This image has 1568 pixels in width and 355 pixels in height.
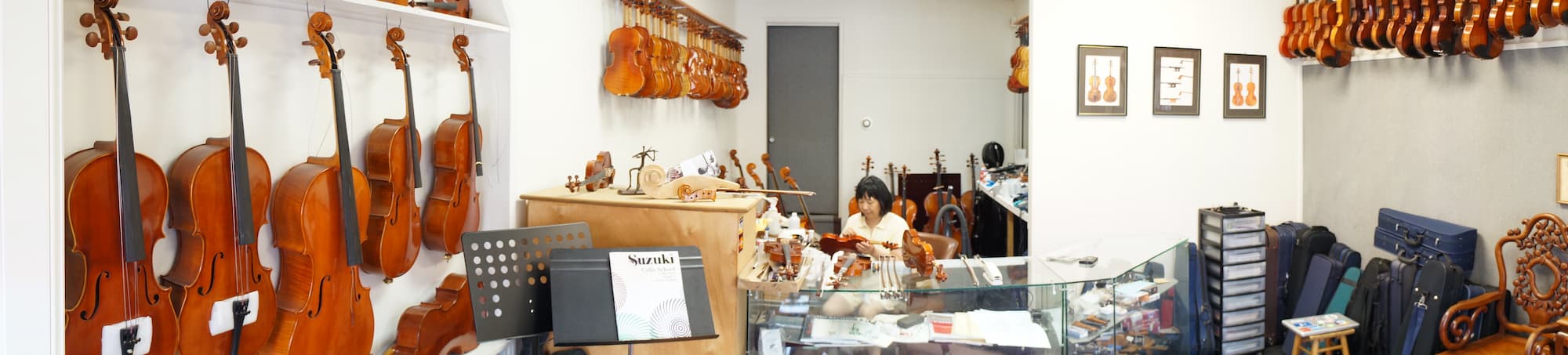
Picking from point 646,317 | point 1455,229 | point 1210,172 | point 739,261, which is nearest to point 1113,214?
point 1210,172

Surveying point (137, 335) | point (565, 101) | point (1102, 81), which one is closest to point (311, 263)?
point (137, 335)

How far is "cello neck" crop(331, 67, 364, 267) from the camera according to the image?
7.27ft

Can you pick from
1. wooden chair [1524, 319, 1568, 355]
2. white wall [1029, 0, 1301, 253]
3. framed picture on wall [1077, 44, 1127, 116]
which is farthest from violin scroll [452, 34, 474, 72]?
wooden chair [1524, 319, 1568, 355]

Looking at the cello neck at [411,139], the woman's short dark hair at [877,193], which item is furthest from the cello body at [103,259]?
the woman's short dark hair at [877,193]

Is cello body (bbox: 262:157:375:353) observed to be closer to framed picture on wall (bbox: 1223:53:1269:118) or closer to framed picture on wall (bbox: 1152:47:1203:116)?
framed picture on wall (bbox: 1152:47:1203:116)

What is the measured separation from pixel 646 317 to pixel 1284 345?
3.52 meters

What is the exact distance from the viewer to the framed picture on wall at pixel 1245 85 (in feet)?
16.0

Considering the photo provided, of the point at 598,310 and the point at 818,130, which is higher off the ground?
the point at 818,130

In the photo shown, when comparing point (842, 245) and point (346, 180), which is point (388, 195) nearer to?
point (346, 180)

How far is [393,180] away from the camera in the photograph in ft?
8.27

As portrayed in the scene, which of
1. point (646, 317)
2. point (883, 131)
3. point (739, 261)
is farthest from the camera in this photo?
point (883, 131)

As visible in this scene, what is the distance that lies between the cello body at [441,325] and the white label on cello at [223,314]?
22.1 inches

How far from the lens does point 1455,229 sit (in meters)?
3.95

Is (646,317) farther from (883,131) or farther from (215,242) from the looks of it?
(883,131)
